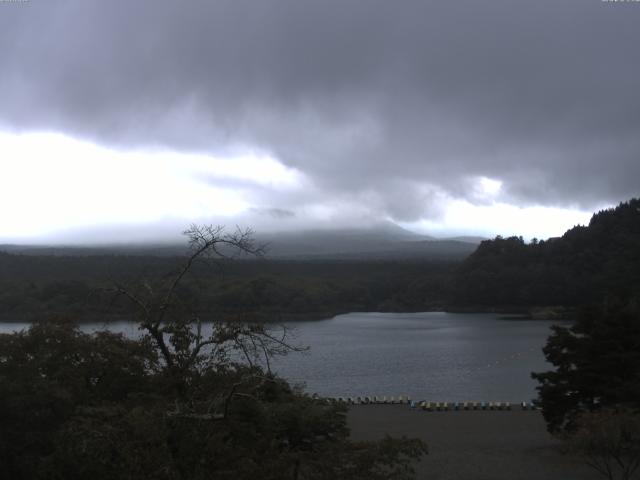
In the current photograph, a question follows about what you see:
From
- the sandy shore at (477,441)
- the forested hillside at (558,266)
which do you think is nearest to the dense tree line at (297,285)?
the forested hillside at (558,266)

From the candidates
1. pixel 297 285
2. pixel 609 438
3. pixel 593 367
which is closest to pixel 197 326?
pixel 609 438

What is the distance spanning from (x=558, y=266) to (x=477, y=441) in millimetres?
56111

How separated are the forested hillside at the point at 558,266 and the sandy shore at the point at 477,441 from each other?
43.9m

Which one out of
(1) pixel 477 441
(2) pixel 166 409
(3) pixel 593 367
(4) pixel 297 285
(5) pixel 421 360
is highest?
(2) pixel 166 409

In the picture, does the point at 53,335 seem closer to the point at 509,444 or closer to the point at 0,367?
the point at 0,367

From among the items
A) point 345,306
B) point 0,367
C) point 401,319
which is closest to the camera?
point 0,367

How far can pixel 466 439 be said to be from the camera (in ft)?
55.7

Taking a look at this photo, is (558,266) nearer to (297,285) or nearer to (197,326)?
(297,285)

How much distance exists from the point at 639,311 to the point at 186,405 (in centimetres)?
1357

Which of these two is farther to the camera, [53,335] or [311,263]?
[311,263]

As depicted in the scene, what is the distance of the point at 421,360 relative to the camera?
3466cm

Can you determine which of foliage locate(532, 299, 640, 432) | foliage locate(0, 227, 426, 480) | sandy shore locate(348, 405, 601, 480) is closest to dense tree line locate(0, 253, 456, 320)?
sandy shore locate(348, 405, 601, 480)

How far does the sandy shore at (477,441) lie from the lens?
44.0ft

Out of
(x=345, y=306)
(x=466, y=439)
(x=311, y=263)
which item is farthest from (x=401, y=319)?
(x=466, y=439)
